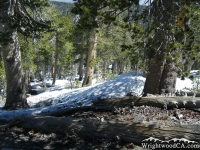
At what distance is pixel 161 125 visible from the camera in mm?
4355

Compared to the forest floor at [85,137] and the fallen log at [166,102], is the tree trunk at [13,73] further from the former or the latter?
the fallen log at [166,102]

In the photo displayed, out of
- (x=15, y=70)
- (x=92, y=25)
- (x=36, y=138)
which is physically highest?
(x=92, y=25)

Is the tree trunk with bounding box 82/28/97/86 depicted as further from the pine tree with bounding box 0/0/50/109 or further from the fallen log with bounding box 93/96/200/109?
the fallen log with bounding box 93/96/200/109

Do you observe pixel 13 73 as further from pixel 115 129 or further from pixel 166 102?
pixel 166 102

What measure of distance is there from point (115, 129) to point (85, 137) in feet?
2.35

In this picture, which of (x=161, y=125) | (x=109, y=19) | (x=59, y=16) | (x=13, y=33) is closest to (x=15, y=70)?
(x=13, y=33)

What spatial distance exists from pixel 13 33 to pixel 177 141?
24.8ft

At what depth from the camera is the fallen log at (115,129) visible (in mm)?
4070

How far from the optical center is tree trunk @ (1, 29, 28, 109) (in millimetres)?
9023

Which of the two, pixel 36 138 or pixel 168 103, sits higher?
pixel 168 103

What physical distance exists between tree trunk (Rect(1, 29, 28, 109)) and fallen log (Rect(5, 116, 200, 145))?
152 inches

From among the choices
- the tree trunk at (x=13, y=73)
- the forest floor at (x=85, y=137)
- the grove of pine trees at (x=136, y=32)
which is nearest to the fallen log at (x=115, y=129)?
the forest floor at (x=85, y=137)

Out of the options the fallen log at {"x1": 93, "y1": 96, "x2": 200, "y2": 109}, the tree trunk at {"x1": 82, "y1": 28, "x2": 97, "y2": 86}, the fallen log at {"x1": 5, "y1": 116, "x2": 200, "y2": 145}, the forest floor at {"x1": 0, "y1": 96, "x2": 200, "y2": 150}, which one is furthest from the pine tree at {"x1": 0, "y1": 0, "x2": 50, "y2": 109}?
the tree trunk at {"x1": 82, "y1": 28, "x2": 97, "y2": 86}

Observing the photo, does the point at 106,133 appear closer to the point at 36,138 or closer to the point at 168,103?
the point at 36,138
